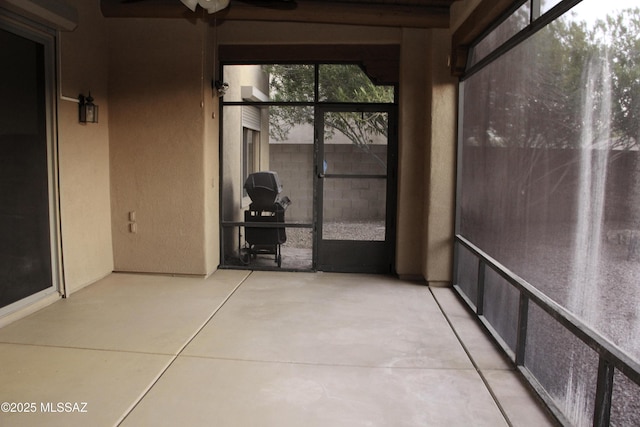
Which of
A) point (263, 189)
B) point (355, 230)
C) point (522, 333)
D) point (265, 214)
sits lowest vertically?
point (522, 333)

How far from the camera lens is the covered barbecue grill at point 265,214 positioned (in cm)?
573

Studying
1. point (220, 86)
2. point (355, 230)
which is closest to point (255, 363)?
point (355, 230)

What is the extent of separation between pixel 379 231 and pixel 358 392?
3007 millimetres

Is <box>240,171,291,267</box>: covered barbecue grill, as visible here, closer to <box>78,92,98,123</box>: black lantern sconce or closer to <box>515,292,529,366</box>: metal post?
<box>78,92,98,123</box>: black lantern sconce

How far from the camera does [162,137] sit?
5211 mm

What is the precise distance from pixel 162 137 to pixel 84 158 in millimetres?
819

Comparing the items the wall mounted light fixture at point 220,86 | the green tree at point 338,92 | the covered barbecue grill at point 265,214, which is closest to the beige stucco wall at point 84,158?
the wall mounted light fixture at point 220,86

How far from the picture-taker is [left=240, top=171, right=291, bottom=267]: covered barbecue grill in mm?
5730

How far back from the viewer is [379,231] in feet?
18.5

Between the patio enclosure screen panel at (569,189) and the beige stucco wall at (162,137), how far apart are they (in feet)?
9.63

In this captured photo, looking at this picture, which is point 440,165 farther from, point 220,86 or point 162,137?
point 162,137

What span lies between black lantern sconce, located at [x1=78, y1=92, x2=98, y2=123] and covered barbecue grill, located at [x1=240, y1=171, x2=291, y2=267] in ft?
5.98

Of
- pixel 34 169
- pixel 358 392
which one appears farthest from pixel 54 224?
pixel 358 392

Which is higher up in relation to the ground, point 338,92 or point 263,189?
point 338,92
